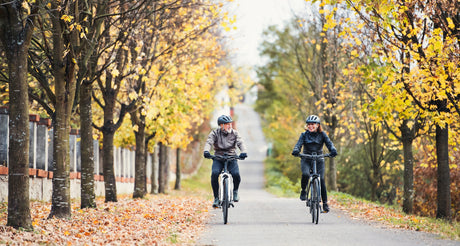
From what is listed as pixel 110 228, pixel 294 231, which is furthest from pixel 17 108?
pixel 294 231

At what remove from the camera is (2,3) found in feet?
30.0

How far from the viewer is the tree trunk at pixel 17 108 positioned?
9250mm

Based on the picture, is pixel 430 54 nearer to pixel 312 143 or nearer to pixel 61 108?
pixel 312 143

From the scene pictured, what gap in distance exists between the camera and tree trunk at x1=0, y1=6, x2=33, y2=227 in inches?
364

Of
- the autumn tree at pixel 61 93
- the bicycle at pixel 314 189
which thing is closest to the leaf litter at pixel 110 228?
the autumn tree at pixel 61 93

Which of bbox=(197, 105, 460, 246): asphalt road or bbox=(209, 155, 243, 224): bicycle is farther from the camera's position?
bbox=(209, 155, 243, 224): bicycle

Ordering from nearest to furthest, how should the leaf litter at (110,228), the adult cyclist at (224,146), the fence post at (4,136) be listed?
the leaf litter at (110,228), the adult cyclist at (224,146), the fence post at (4,136)

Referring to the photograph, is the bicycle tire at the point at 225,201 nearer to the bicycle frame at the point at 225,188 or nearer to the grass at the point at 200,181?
the bicycle frame at the point at 225,188

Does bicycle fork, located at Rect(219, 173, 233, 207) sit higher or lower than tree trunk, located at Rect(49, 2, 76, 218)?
lower

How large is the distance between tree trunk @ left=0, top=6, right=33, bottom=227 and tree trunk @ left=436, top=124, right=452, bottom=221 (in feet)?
32.9

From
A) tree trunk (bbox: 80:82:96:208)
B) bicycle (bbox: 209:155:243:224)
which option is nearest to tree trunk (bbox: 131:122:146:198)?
tree trunk (bbox: 80:82:96:208)

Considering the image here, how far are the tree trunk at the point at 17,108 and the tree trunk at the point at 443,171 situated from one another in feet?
32.9

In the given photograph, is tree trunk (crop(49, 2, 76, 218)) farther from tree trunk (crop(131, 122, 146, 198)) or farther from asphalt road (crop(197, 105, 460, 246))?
tree trunk (crop(131, 122, 146, 198))

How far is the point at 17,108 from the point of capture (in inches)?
364
